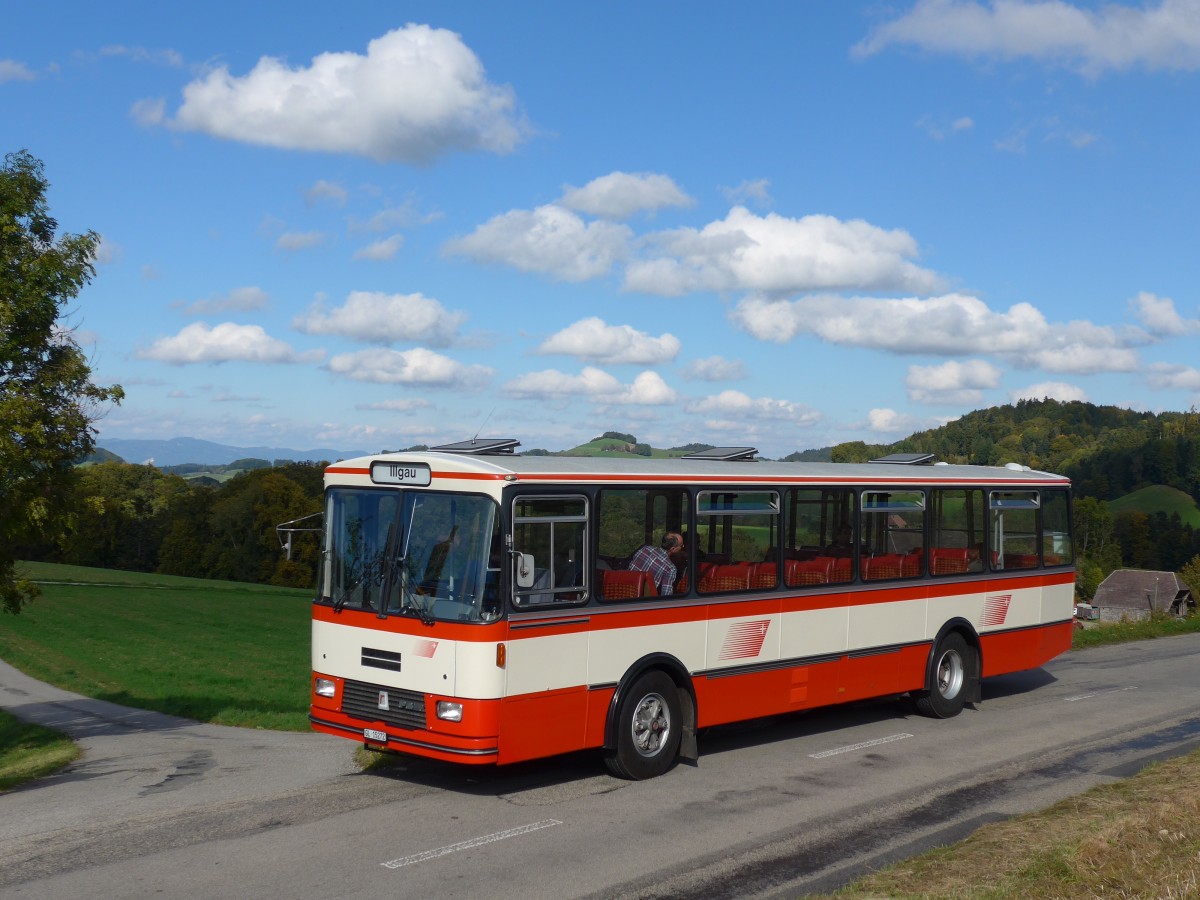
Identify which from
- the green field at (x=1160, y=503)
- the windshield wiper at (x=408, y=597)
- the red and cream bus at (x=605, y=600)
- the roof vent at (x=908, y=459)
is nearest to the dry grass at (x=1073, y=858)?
the red and cream bus at (x=605, y=600)

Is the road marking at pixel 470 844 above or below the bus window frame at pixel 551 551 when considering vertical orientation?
below

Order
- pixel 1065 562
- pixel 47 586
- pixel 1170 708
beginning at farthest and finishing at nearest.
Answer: pixel 47 586 < pixel 1065 562 < pixel 1170 708

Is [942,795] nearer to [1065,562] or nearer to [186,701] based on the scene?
[1065,562]

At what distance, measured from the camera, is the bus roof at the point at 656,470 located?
33.0ft

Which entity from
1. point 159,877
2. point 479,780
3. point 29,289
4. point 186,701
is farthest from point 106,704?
point 159,877

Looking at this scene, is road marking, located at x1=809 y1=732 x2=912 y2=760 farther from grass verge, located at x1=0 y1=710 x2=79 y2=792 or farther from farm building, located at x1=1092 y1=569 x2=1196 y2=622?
farm building, located at x1=1092 y1=569 x2=1196 y2=622

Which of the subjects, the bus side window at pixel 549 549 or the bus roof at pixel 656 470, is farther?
the bus roof at pixel 656 470

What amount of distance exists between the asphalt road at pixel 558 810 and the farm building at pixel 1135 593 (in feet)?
249

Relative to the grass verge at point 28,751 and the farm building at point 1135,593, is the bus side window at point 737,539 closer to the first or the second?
the grass verge at point 28,751

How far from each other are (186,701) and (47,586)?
44.5m

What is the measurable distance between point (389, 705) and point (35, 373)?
276 inches

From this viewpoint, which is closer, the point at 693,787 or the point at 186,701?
the point at 693,787

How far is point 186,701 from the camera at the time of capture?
890 inches

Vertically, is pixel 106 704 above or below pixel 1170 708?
below
